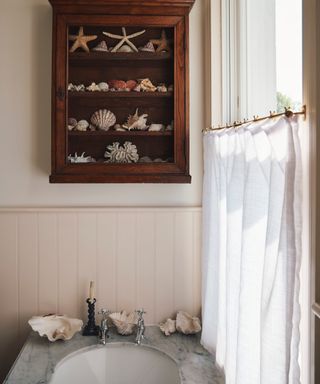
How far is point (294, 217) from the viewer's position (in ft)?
3.20

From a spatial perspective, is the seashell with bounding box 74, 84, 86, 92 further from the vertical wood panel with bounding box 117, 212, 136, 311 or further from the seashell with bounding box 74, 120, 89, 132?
the vertical wood panel with bounding box 117, 212, 136, 311

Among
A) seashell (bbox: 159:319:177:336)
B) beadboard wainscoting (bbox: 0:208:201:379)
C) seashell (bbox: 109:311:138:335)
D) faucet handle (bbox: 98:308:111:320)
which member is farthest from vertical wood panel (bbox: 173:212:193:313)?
faucet handle (bbox: 98:308:111:320)

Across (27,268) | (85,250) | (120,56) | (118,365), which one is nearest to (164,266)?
→ (85,250)

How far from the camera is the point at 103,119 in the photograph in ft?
6.43

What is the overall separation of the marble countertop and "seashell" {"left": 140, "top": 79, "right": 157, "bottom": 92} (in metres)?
1.14

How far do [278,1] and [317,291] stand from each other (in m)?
0.87

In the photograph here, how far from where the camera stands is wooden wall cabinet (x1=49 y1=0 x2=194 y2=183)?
1.87m

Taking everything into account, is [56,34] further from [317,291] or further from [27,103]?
[317,291]

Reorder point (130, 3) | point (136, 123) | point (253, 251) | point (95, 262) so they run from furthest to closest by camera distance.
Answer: point (95, 262)
point (136, 123)
point (130, 3)
point (253, 251)

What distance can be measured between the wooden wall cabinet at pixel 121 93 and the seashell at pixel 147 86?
3 cm

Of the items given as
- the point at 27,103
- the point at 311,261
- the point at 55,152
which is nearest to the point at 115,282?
the point at 55,152

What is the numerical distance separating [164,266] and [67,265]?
18.8 inches

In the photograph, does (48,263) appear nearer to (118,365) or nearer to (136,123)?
(118,365)

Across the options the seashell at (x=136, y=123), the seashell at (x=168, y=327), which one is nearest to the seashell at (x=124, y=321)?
the seashell at (x=168, y=327)
